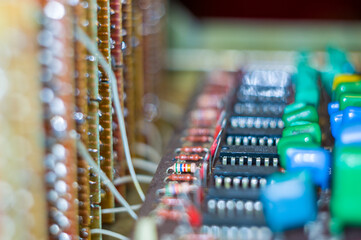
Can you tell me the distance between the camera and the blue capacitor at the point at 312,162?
140 cm

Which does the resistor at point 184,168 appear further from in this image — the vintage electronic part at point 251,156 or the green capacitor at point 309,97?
the green capacitor at point 309,97

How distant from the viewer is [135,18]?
A: 2309mm

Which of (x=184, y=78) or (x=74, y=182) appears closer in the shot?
(x=74, y=182)

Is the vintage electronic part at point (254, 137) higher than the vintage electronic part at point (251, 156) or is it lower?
higher

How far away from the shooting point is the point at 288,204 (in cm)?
126

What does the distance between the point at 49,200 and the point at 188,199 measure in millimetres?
334

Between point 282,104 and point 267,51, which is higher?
point 267,51

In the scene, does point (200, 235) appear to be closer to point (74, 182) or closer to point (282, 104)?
point (74, 182)

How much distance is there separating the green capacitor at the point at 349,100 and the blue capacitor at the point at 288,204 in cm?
46

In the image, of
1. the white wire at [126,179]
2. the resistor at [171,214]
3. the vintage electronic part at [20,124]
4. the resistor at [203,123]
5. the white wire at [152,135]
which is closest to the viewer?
the vintage electronic part at [20,124]

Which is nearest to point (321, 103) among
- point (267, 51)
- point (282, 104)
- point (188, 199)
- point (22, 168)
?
point (282, 104)

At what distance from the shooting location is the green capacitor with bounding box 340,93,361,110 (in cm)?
166

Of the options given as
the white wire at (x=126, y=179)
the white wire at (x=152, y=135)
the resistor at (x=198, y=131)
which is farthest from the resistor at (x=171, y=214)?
the white wire at (x=152, y=135)

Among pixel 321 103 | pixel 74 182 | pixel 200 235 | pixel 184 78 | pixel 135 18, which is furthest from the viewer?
pixel 184 78
